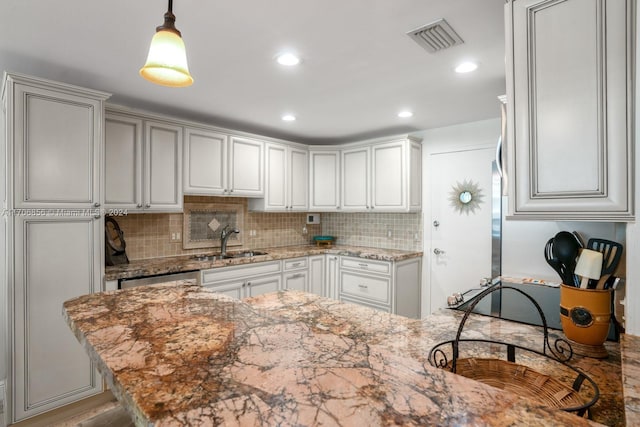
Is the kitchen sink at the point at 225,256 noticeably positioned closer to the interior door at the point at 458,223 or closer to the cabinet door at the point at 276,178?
the cabinet door at the point at 276,178

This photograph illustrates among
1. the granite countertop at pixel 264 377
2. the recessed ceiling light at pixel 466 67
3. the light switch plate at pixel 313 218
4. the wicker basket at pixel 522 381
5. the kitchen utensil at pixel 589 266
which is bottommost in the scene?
the wicker basket at pixel 522 381

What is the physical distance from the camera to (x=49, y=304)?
222cm

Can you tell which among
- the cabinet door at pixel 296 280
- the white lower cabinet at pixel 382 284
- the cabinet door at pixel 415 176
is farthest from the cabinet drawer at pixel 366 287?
the cabinet door at pixel 415 176

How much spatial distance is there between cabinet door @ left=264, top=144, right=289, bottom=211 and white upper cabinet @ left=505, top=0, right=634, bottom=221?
305 centimetres

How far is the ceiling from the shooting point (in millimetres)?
1574

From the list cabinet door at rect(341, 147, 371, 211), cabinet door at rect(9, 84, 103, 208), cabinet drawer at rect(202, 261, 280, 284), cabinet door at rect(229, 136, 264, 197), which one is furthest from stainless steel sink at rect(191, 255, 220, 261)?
cabinet door at rect(341, 147, 371, 211)

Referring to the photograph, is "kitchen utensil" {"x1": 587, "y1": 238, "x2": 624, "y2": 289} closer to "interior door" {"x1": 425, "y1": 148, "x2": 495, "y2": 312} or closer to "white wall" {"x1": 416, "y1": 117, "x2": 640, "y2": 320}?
"white wall" {"x1": 416, "y1": 117, "x2": 640, "y2": 320}

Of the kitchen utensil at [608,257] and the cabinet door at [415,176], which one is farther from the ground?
the cabinet door at [415,176]

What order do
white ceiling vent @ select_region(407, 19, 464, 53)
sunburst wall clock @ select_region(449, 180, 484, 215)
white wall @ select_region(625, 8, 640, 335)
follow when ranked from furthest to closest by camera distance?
sunburst wall clock @ select_region(449, 180, 484, 215)
white ceiling vent @ select_region(407, 19, 464, 53)
white wall @ select_region(625, 8, 640, 335)

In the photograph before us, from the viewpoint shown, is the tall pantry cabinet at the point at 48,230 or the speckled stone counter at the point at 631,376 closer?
the speckled stone counter at the point at 631,376

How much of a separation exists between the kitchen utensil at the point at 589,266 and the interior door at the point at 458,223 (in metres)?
2.30

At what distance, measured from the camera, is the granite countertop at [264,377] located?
0.46 m

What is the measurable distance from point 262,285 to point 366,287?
1.20m

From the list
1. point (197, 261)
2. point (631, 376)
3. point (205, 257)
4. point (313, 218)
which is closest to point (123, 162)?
point (197, 261)
